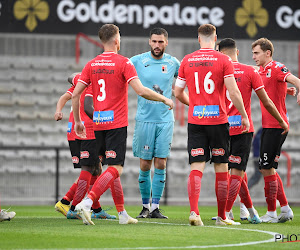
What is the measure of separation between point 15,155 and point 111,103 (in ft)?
30.6

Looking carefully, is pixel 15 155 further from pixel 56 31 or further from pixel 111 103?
pixel 111 103

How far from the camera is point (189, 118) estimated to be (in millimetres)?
7371

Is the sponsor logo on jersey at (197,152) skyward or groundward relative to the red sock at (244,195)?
skyward

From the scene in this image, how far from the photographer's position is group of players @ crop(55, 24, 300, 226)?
23.7 ft

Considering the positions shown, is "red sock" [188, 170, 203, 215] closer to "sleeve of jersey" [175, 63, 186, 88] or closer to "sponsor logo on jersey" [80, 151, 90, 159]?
"sleeve of jersey" [175, 63, 186, 88]

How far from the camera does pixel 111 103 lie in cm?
741

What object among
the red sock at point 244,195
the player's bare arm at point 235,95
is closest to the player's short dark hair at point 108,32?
the player's bare arm at point 235,95

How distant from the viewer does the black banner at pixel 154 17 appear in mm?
16766

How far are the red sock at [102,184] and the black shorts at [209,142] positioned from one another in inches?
35.2

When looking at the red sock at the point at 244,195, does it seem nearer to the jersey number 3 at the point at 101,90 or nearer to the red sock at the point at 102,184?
the red sock at the point at 102,184

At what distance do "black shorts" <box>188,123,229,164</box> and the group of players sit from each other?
0.01 m

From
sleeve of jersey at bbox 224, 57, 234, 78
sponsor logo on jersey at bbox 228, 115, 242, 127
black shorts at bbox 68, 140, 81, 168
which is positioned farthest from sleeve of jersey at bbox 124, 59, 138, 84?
black shorts at bbox 68, 140, 81, 168

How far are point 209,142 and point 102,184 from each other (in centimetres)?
130

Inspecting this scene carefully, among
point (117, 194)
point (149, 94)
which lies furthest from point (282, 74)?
point (117, 194)
